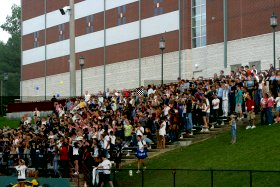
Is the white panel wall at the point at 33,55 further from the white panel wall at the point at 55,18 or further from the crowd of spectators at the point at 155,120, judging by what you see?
the crowd of spectators at the point at 155,120

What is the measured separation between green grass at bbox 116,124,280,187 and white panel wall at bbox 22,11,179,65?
29882mm

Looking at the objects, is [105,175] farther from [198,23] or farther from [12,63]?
[12,63]

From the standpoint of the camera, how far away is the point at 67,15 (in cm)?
8700

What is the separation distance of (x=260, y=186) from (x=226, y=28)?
35.5m

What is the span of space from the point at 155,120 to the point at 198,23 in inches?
1054

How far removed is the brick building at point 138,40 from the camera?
62.9 metres

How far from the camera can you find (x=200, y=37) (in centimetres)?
6806

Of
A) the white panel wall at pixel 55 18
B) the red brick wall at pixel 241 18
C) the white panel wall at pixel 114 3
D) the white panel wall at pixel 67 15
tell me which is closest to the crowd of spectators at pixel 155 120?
the red brick wall at pixel 241 18

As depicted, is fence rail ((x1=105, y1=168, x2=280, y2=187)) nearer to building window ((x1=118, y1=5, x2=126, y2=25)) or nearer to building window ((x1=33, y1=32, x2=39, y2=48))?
building window ((x1=118, y1=5, x2=126, y2=25))

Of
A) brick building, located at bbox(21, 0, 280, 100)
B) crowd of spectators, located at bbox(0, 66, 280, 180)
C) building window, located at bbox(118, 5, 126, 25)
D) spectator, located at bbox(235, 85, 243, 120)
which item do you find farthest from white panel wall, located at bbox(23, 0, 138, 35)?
spectator, located at bbox(235, 85, 243, 120)

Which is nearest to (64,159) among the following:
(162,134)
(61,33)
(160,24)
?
(162,134)

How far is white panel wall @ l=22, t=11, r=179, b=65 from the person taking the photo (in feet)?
234

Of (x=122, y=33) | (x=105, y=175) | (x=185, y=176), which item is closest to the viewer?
(x=185, y=176)

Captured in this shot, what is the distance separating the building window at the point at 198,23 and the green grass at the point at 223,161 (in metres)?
25.8
